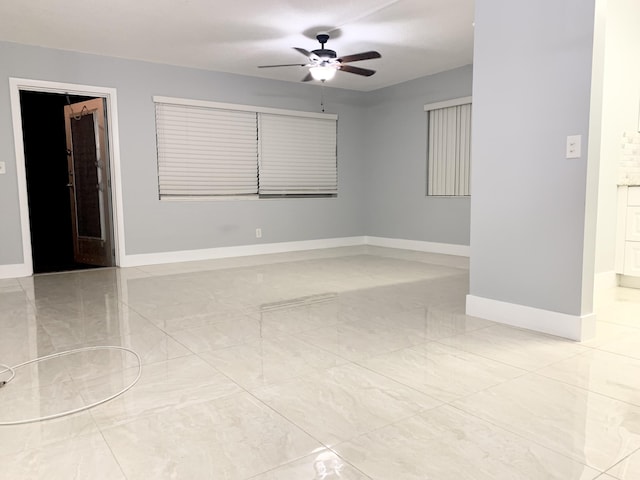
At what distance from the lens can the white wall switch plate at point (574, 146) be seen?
2504mm

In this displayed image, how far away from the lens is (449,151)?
6.33 metres

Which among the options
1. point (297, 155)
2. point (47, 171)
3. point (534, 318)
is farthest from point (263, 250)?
point (534, 318)

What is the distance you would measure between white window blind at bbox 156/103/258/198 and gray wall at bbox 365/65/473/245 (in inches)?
81.6

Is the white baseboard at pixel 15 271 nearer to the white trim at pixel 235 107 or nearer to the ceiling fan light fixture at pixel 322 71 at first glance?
the white trim at pixel 235 107

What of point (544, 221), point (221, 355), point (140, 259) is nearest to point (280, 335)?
point (221, 355)

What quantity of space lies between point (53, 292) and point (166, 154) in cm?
232

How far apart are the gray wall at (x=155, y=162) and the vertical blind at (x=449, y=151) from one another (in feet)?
4.58

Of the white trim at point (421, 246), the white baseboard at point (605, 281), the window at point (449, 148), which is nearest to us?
the white baseboard at point (605, 281)

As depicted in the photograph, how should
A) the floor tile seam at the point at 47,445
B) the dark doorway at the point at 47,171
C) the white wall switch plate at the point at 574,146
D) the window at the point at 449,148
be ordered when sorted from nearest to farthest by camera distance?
the floor tile seam at the point at 47,445, the white wall switch plate at the point at 574,146, the window at the point at 449,148, the dark doorway at the point at 47,171

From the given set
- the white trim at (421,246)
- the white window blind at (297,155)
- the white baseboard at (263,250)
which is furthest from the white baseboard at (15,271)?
the white trim at (421,246)

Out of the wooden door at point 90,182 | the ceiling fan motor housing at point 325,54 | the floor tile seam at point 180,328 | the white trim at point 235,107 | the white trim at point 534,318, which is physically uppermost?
the ceiling fan motor housing at point 325,54

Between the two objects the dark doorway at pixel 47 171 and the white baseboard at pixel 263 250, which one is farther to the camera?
the dark doorway at pixel 47 171

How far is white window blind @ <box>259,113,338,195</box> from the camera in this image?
6.57 m

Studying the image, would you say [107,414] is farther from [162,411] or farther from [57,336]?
[57,336]
